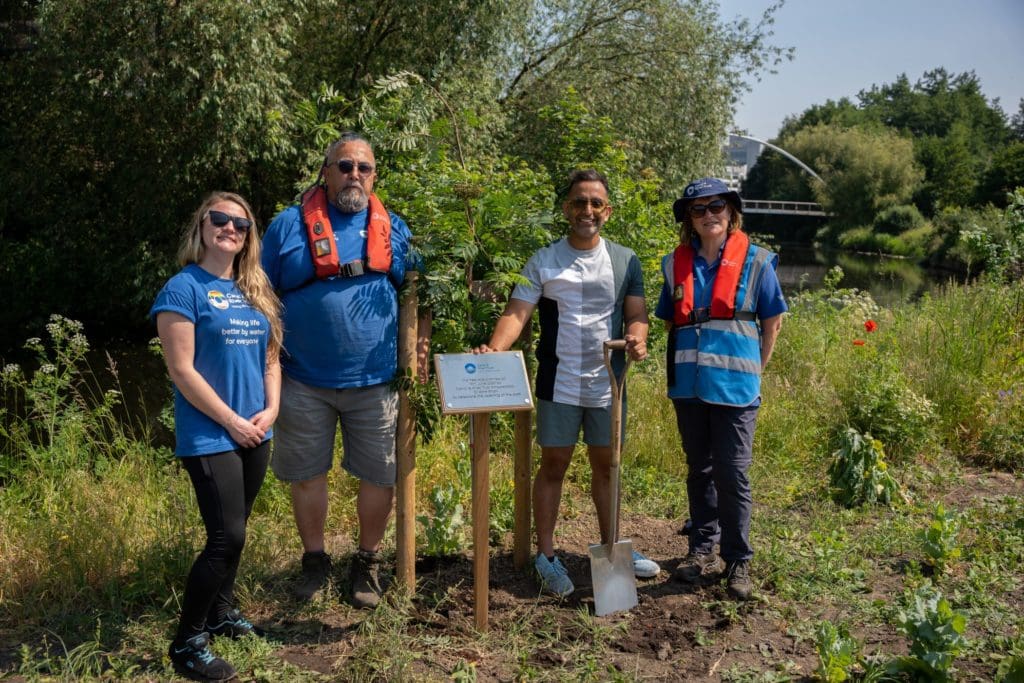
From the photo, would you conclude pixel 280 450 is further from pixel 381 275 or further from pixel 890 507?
pixel 890 507

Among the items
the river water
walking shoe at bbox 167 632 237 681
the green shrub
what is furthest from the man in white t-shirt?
the green shrub

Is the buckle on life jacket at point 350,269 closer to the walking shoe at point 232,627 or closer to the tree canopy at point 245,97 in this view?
the walking shoe at point 232,627

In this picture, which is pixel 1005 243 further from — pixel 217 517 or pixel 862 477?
Answer: pixel 217 517

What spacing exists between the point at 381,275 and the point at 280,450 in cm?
90

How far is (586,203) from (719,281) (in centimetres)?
76

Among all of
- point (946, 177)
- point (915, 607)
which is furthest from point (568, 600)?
point (946, 177)

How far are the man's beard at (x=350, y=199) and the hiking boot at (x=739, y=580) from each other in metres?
2.45

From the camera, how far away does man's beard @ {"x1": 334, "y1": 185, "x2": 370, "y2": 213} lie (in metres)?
3.75

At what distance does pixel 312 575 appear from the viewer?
4125 millimetres

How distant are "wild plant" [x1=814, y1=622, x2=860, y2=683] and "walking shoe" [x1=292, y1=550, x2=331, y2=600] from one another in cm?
218

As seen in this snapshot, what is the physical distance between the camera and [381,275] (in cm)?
387

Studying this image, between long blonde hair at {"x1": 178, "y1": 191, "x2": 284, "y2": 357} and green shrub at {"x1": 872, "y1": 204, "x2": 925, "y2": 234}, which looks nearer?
long blonde hair at {"x1": 178, "y1": 191, "x2": 284, "y2": 357}

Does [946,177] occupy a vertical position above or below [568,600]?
above

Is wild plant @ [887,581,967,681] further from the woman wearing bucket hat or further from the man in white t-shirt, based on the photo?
the man in white t-shirt
